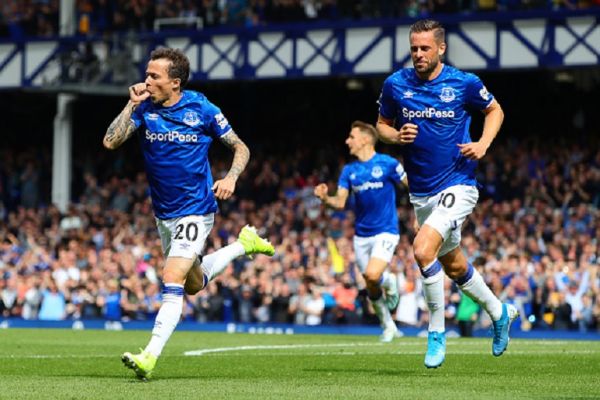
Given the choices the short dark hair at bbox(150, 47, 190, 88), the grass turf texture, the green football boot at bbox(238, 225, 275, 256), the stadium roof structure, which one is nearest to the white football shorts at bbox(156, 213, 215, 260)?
the grass turf texture

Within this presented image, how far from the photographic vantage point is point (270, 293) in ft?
91.9

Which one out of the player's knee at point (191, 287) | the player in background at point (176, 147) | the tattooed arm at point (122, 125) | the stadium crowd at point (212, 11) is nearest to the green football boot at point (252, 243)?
the player's knee at point (191, 287)

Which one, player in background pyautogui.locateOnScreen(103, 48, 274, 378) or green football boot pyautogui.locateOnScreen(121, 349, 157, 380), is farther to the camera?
player in background pyautogui.locateOnScreen(103, 48, 274, 378)

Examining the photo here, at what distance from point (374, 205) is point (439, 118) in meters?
6.88

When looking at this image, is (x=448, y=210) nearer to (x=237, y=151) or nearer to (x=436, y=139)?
(x=436, y=139)

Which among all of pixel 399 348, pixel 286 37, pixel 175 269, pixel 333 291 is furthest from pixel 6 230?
pixel 175 269

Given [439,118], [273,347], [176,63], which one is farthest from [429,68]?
[273,347]

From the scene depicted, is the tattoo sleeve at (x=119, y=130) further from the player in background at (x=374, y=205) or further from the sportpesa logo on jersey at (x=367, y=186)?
the sportpesa logo on jersey at (x=367, y=186)

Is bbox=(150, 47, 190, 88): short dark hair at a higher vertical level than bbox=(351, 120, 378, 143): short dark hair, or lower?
higher

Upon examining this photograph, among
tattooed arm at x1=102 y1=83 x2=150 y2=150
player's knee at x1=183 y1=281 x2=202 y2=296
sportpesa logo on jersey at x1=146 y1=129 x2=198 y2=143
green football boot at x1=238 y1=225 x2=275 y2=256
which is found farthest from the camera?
green football boot at x1=238 y1=225 x2=275 y2=256

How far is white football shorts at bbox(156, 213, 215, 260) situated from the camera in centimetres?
1161

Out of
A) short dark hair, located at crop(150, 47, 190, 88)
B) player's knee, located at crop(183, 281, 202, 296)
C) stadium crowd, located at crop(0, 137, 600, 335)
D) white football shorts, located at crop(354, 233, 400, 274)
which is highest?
short dark hair, located at crop(150, 47, 190, 88)

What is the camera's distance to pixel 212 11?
3519cm

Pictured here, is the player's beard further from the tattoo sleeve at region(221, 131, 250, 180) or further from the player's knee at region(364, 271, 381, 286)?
the player's knee at region(364, 271, 381, 286)
